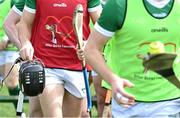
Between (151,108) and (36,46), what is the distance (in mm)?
2445

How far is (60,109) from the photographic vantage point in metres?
6.93

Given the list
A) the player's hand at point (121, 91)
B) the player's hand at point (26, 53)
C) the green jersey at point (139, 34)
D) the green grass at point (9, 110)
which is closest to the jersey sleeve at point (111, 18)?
the green jersey at point (139, 34)

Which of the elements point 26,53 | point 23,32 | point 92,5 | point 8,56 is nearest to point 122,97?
point 26,53

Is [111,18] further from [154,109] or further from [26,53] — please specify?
[26,53]

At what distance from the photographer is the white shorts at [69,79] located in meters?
7.01

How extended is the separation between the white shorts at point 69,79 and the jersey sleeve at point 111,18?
2245mm

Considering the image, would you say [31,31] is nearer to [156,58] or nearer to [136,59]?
[136,59]

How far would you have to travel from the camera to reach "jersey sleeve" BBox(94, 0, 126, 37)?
4.73 m

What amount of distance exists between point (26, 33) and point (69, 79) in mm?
718

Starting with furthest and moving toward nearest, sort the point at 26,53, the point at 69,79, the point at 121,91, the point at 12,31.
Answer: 1. the point at 12,31
2. the point at 69,79
3. the point at 26,53
4. the point at 121,91

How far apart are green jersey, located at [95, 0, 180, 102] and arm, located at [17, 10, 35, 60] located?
1306 millimetres

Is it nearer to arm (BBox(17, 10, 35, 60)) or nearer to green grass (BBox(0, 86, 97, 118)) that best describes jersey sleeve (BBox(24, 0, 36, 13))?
arm (BBox(17, 10, 35, 60))

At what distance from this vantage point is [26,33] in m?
6.70

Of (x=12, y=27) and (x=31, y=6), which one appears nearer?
(x=31, y=6)
